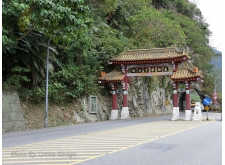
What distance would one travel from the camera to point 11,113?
17391 millimetres

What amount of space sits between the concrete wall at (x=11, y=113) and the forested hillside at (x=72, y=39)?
1.93ft

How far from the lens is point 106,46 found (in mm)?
28516

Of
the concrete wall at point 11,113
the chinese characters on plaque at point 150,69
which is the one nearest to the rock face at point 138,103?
the chinese characters on plaque at point 150,69

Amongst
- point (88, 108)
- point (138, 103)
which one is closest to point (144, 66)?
point (88, 108)

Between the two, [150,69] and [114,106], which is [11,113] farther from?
[150,69]

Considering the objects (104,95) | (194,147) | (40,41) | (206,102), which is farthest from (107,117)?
(194,147)

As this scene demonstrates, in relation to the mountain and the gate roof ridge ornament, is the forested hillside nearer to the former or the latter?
the gate roof ridge ornament

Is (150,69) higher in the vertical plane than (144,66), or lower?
lower

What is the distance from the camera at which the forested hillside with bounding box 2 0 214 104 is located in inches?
575

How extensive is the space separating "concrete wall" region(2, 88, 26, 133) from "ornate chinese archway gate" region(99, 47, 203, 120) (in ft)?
34.9

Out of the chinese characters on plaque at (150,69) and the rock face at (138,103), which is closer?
the rock face at (138,103)

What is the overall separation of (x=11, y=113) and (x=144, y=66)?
13506 millimetres

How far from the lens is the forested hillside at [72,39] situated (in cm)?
1461

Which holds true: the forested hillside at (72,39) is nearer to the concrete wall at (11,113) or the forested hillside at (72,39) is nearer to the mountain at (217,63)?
the concrete wall at (11,113)
